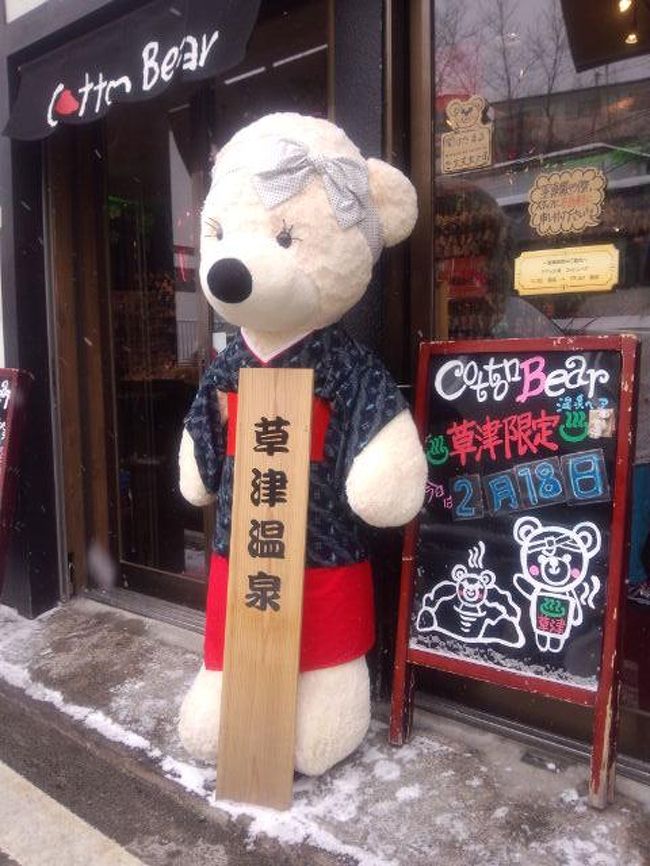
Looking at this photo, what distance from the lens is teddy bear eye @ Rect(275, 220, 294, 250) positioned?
7.98ft

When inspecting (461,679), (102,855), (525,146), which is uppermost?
(525,146)

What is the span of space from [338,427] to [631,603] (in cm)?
147

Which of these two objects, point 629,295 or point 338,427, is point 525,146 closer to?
point 629,295

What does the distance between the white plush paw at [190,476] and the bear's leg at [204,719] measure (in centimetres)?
71

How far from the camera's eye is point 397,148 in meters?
3.03

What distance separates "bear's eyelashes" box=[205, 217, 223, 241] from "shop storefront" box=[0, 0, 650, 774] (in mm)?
789

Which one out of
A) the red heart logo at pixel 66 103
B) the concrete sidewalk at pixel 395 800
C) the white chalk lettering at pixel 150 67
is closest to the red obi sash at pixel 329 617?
the concrete sidewalk at pixel 395 800

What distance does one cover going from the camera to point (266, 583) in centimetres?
257

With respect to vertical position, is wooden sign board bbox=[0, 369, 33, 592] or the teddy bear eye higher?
the teddy bear eye

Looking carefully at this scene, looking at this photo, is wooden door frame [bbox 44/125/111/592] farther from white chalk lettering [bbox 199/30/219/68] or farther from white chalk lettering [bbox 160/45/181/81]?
white chalk lettering [bbox 199/30/219/68]

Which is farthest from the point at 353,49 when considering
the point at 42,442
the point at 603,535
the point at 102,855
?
the point at 102,855

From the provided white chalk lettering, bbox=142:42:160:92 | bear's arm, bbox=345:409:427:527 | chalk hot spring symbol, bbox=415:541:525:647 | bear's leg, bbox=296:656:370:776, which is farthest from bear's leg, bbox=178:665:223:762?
white chalk lettering, bbox=142:42:160:92

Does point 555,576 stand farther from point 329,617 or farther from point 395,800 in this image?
point 395,800

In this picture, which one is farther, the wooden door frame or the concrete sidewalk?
the wooden door frame
